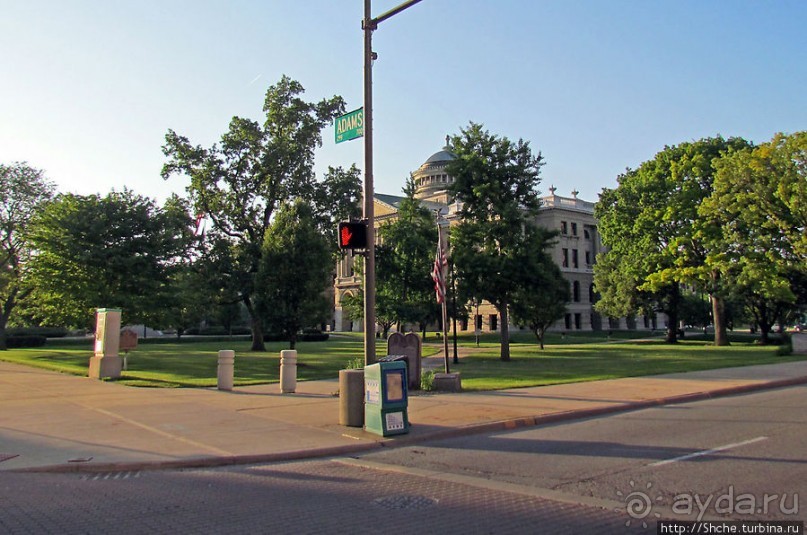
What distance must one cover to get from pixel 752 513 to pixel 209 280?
35.5m

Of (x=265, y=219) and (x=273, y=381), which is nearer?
(x=273, y=381)

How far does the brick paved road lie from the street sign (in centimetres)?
683

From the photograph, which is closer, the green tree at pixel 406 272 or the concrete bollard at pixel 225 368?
the concrete bollard at pixel 225 368

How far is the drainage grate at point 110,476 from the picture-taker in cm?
764

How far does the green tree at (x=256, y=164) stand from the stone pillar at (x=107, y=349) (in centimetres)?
1937

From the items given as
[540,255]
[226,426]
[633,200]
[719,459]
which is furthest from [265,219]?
[719,459]

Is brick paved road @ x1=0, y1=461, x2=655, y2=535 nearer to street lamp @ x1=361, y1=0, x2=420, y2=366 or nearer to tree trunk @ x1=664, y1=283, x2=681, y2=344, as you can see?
street lamp @ x1=361, y1=0, x2=420, y2=366

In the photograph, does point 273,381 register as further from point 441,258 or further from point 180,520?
point 180,520

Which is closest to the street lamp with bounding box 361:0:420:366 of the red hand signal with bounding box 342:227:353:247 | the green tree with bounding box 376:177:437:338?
the red hand signal with bounding box 342:227:353:247

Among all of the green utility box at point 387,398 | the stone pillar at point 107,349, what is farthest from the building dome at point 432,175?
the green utility box at point 387,398

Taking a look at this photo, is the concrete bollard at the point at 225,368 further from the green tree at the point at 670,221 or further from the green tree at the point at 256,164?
the green tree at the point at 670,221

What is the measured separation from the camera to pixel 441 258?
18500 millimetres

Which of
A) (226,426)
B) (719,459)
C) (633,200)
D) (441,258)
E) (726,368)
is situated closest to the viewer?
(719,459)

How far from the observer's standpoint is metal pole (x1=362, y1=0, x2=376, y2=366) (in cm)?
1194
